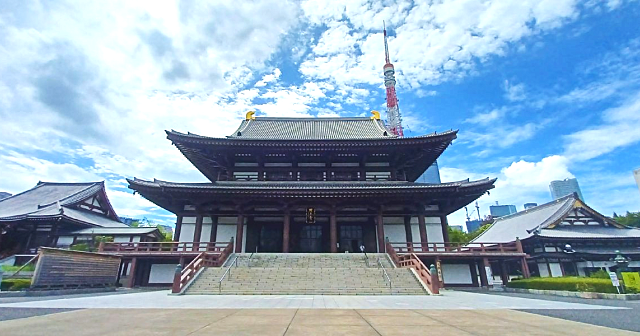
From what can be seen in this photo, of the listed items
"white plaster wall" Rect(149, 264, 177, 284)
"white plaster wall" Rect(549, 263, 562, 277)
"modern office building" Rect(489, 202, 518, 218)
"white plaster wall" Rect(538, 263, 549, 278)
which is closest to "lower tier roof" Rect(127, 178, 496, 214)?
"white plaster wall" Rect(149, 264, 177, 284)

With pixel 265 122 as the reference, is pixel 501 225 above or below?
below

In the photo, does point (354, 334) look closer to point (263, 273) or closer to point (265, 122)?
point (263, 273)

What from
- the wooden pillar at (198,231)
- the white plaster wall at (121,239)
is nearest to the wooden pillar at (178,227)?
the wooden pillar at (198,231)

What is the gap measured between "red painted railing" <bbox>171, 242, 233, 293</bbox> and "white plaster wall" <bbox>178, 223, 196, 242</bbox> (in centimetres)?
389

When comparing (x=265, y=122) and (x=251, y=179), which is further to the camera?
(x=265, y=122)

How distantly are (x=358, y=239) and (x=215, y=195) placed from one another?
10547 mm

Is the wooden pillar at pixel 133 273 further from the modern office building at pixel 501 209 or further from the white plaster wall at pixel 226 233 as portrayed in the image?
the modern office building at pixel 501 209

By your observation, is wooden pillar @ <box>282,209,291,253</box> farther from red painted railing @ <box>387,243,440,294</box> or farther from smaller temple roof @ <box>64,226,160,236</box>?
smaller temple roof @ <box>64,226,160,236</box>

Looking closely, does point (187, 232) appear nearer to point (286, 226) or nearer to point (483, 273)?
point (286, 226)

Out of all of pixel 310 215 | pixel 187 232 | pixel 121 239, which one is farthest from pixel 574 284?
pixel 121 239

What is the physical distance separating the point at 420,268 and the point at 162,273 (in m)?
15.8

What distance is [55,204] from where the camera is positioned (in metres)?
26.5

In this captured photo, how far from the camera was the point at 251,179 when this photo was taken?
22781 millimetres

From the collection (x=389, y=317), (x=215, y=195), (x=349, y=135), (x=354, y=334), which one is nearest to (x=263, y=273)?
(x=215, y=195)
